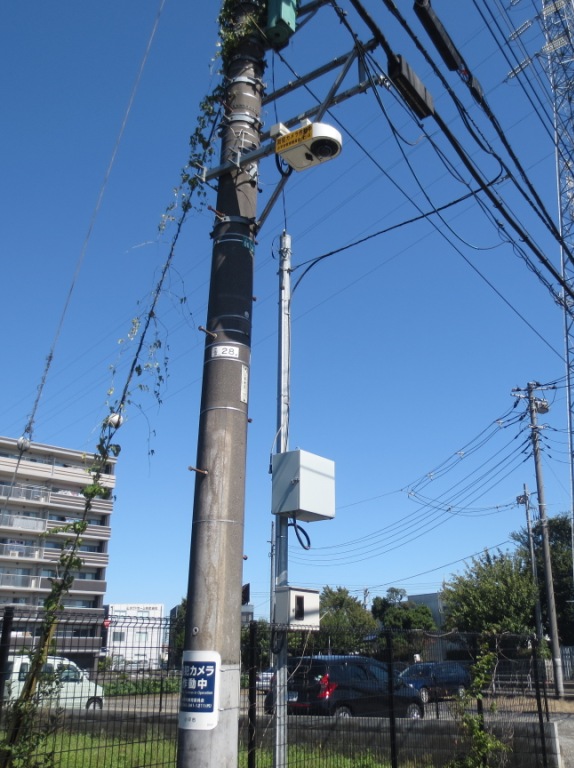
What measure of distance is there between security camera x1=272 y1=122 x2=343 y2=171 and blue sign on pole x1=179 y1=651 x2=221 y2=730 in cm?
360

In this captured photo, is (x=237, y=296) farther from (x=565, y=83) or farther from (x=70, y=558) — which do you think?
(x=565, y=83)

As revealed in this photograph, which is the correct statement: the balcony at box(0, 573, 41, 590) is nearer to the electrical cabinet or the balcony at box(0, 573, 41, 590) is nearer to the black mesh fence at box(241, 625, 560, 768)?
the black mesh fence at box(241, 625, 560, 768)

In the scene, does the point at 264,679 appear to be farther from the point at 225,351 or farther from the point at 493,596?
the point at 493,596

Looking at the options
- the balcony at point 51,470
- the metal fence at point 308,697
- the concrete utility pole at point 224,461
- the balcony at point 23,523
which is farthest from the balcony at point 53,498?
the concrete utility pole at point 224,461

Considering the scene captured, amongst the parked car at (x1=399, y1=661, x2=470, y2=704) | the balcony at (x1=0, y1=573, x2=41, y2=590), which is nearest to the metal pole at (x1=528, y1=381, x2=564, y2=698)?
the parked car at (x1=399, y1=661, x2=470, y2=704)

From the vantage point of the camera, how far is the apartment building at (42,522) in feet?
159

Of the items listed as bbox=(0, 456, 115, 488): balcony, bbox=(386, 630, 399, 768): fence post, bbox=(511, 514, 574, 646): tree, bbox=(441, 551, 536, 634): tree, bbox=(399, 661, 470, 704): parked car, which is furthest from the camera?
bbox=(0, 456, 115, 488): balcony

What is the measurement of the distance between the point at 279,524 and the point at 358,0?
15.5ft

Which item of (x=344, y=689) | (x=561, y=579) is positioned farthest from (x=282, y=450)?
(x=561, y=579)

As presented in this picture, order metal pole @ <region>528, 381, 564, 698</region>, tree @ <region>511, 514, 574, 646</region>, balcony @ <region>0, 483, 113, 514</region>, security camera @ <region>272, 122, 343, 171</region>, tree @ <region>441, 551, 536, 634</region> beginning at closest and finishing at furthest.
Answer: security camera @ <region>272, 122, 343, 171</region>, metal pole @ <region>528, 381, 564, 698</region>, tree @ <region>441, 551, 536, 634</region>, tree @ <region>511, 514, 574, 646</region>, balcony @ <region>0, 483, 113, 514</region>

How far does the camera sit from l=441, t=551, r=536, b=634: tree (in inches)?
1268

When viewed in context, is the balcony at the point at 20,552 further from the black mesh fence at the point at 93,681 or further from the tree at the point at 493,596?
the black mesh fence at the point at 93,681

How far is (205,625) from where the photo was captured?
434 cm

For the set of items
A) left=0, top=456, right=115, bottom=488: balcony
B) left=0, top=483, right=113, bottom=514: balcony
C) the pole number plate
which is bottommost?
the pole number plate
